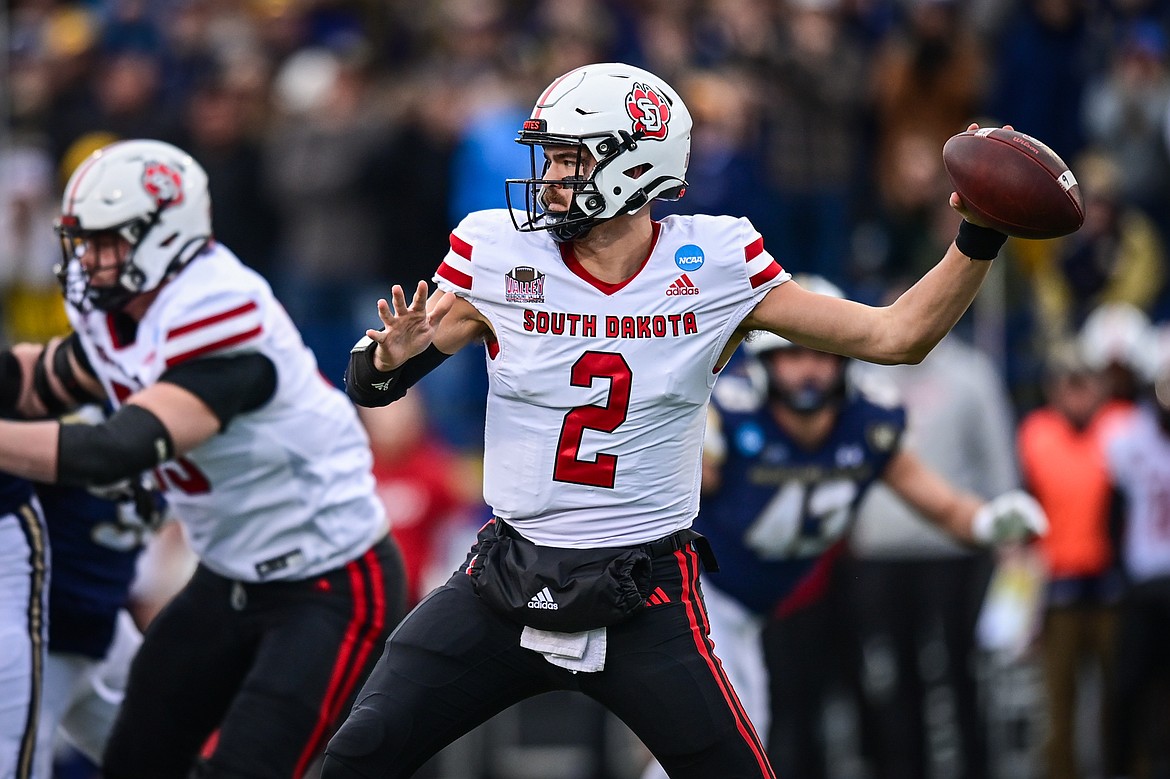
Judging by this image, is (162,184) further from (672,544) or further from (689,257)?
(672,544)

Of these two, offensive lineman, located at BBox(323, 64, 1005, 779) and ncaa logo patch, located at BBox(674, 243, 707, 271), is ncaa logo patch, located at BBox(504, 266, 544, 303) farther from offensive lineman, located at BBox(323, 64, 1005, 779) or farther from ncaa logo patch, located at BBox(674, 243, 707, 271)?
ncaa logo patch, located at BBox(674, 243, 707, 271)

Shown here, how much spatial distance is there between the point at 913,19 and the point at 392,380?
20.2ft

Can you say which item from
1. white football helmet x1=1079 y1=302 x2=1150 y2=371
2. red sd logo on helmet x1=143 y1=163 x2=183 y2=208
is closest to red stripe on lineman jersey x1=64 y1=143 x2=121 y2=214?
red sd logo on helmet x1=143 y1=163 x2=183 y2=208

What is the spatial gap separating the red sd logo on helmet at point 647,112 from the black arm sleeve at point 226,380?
50.5 inches

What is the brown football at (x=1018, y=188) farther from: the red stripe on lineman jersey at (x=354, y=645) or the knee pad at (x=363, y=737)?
the red stripe on lineman jersey at (x=354, y=645)

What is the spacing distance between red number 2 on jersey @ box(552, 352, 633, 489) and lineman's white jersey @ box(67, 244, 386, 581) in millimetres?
1065

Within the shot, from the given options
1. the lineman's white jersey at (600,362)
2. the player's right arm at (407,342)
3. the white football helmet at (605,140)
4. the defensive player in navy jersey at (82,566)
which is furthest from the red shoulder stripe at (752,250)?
the defensive player in navy jersey at (82,566)

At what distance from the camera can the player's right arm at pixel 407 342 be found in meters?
4.20

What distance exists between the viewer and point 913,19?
384 inches

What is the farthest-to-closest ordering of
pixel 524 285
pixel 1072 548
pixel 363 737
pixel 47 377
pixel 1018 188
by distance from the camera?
pixel 1072 548, pixel 47 377, pixel 524 285, pixel 363 737, pixel 1018 188

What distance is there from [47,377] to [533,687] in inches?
70.4

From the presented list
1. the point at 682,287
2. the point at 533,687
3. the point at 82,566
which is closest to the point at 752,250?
the point at 682,287

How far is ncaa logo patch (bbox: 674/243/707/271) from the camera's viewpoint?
4.32 metres

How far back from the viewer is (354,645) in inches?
201
